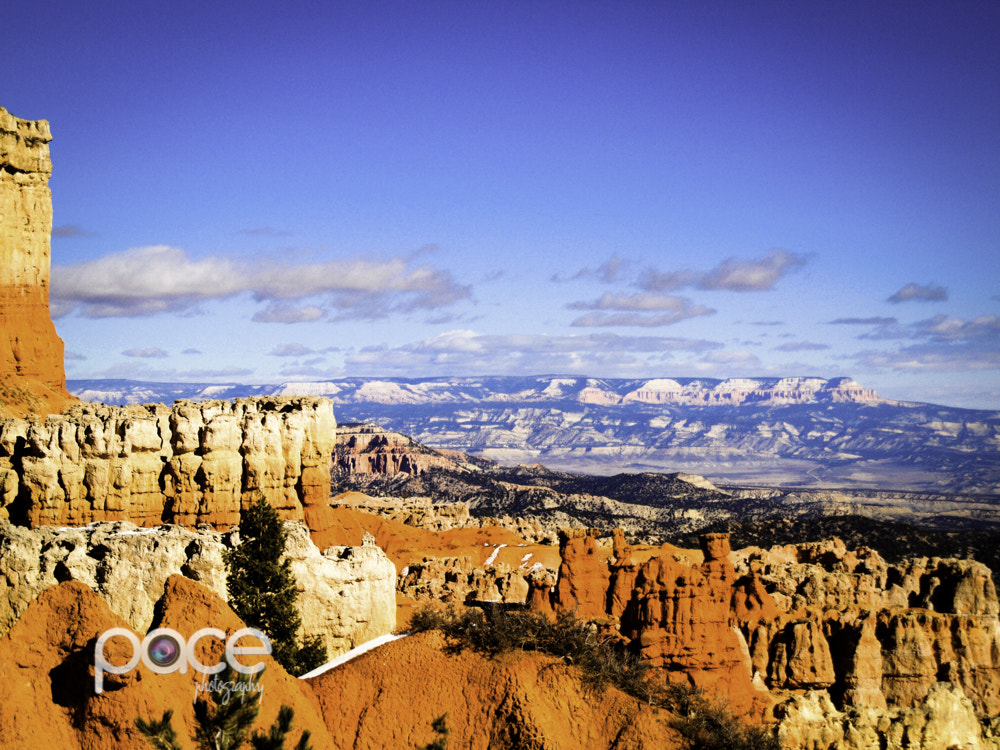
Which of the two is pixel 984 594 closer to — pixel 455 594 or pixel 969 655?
pixel 969 655

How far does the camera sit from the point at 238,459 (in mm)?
44688

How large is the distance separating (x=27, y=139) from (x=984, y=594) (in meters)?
57.8

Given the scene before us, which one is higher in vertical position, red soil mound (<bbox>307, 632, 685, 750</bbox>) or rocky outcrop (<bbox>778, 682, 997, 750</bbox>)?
red soil mound (<bbox>307, 632, 685, 750</bbox>)

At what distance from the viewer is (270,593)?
32.0 metres

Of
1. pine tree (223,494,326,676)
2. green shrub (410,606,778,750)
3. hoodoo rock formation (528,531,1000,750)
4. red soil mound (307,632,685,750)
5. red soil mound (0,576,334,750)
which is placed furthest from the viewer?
pine tree (223,494,326,676)

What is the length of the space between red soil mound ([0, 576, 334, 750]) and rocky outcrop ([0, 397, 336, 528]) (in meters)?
18.4

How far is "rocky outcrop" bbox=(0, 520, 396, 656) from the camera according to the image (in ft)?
89.3

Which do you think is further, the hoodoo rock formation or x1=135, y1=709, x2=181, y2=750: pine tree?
the hoodoo rock formation

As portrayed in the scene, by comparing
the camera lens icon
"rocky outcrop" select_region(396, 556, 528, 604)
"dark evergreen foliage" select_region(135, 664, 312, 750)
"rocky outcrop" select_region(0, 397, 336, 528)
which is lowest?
"rocky outcrop" select_region(396, 556, 528, 604)

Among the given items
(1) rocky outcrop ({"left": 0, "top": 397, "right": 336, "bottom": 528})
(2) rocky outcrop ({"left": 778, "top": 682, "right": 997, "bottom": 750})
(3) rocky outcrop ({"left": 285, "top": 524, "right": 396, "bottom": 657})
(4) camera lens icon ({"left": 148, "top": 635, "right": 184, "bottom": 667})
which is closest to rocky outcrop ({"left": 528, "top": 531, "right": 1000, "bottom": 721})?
(2) rocky outcrop ({"left": 778, "top": 682, "right": 997, "bottom": 750})

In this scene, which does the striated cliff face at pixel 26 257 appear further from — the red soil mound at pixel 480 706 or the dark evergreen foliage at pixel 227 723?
the dark evergreen foliage at pixel 227 723

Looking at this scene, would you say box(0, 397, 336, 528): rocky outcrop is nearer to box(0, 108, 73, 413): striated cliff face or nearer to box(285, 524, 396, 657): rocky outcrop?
box(0, 108, 73, 413): striated cliff face

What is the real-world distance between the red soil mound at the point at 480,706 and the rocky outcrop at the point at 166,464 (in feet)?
65.9

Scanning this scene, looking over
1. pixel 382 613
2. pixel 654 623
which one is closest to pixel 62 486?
pixel 382 613
